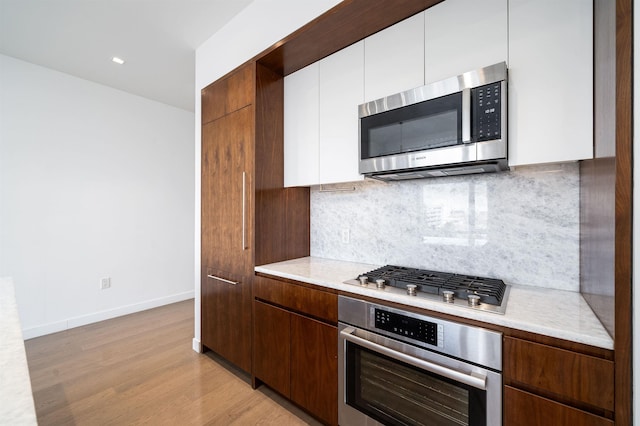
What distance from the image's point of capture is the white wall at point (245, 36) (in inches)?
73.6

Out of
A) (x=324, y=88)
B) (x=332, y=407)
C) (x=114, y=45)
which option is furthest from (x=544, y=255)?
(x=114, y=45)

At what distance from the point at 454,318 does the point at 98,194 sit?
4.06m

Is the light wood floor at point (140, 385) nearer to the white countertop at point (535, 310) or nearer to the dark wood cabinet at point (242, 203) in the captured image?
the dark wood cabinet at point (242, 203)

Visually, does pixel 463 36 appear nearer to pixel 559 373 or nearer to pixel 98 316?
pixel 559 373

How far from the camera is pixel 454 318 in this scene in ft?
3.98

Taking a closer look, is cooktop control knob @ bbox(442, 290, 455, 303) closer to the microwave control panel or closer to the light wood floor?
the microwave control panel

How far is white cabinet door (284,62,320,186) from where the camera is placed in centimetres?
212

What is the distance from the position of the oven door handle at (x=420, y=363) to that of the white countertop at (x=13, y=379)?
1.20 meters

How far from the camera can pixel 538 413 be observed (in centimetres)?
103

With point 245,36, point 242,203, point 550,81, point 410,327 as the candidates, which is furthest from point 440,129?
point 245,36

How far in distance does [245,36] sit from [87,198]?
2.75m

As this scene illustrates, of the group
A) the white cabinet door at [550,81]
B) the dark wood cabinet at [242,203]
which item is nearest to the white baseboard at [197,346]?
the dark wood cabinet at [242,203]

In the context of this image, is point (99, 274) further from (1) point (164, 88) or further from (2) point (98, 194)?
(1) point (164, 88)

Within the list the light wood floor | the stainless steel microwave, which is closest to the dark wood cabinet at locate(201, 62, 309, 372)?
the light wood floor
